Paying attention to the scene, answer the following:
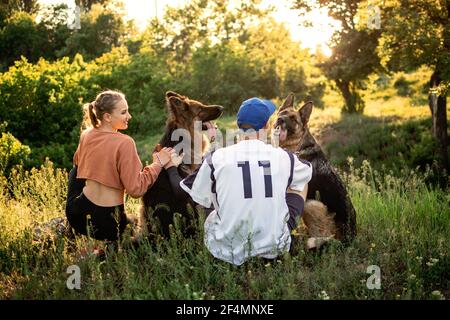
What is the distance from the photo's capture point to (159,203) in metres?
6.01

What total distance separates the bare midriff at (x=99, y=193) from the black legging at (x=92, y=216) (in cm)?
4

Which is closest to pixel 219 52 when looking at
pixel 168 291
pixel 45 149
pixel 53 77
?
pixel 53 77

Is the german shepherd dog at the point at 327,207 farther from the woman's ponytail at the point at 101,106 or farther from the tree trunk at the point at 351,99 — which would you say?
the tree trunk at the point at 351,99

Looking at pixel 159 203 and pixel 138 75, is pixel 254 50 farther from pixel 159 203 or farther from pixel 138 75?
pixel 159 203

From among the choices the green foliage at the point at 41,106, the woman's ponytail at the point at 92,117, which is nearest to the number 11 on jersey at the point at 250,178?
the woman's ponytail at the point at 92,117

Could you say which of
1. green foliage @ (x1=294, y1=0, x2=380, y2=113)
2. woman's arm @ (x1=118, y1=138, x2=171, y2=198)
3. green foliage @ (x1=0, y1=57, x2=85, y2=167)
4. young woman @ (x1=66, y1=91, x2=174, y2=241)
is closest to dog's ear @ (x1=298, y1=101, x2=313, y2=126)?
young woman @ (x1=66, y1=91, x2=174, y2=241)

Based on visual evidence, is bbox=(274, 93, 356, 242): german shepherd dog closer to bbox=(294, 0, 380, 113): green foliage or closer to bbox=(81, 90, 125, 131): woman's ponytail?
bbox=(81, 90, 125, 131): woman's ponytail

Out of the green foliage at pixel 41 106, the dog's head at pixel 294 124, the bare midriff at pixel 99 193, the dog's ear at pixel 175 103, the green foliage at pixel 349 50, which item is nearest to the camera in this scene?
the bare midriff at pixel 99 193

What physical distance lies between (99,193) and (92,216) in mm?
246

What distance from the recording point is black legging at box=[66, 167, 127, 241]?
574 cm

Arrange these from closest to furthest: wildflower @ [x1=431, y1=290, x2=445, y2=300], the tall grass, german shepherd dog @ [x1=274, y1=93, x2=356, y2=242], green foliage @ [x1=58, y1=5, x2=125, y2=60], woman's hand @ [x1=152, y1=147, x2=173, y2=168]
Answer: wildflower @ [x1=431, y1=290, x2=445, y2=300] < the tall grass < woman's hand @ [x1=152, y1=147, x2=173, y2=168] < german shepherd dog @ [x1=274, y1=93, x2=356, y2=242] < green foliage @ [x1=58, y1=5, x2=125, y2=60]

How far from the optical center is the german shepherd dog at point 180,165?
599cm

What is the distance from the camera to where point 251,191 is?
16.2ft

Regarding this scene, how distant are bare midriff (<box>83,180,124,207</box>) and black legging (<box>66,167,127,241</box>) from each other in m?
0.04
